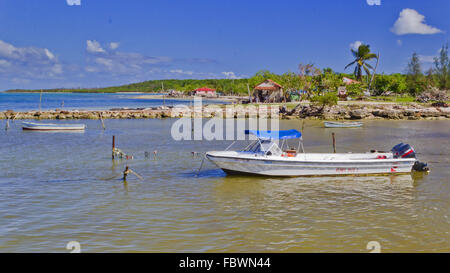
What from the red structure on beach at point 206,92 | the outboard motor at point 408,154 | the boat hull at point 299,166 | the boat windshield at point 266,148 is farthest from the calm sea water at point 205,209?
the red structure on beach at point 206,92

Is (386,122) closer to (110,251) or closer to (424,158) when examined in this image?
(424,158)

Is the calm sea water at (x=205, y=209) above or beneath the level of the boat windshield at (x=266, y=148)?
beneath

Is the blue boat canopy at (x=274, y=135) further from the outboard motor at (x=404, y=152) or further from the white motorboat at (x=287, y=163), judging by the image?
the outboard motor at (x=404, y=152)

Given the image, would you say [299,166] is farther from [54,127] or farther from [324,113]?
[324,113]

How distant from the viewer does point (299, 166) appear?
20344 mm

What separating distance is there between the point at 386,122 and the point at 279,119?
50.7ft

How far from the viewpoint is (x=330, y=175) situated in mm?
20797

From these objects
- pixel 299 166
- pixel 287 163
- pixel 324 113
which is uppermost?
pixel 324 113

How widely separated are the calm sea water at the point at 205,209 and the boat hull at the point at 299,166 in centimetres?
41

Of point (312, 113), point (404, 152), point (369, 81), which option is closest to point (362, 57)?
point (369, 81)

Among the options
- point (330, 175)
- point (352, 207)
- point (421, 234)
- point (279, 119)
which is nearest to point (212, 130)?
point (279, 119)

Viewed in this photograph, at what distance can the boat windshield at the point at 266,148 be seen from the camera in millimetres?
20469

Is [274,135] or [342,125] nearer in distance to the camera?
[274,135]

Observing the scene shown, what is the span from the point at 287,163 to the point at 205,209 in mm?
6294
